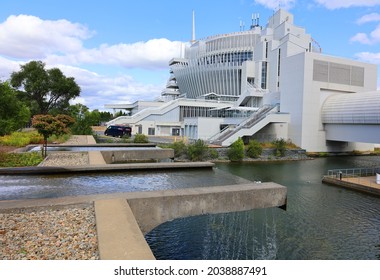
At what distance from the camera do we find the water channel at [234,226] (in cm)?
1030

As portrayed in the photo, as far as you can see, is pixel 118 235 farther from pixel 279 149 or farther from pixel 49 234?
pixel 279 149

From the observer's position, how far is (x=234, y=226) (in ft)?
40.5

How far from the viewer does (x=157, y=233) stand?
37.5 feet

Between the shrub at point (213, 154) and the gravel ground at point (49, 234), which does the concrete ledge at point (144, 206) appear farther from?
the shrub at point (213, 154)

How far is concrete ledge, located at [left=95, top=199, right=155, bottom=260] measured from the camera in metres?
4.84

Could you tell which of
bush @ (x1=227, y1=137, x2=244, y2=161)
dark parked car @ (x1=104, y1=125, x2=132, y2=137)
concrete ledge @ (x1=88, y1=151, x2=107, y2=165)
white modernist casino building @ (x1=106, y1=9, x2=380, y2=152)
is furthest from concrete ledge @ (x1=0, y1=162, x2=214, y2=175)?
dark parked car @ (x1=104, y1=125, x2=132, y2=137)

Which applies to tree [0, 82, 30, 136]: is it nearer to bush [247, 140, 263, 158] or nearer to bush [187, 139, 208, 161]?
bush [187, 139, 208, 161]

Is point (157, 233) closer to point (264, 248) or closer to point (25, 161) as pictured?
point (264, 248)

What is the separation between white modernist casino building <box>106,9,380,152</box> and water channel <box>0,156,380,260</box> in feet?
82.5

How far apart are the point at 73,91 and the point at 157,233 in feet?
180

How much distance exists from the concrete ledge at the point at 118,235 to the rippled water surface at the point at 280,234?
3479mm

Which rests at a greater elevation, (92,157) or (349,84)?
(349,84)

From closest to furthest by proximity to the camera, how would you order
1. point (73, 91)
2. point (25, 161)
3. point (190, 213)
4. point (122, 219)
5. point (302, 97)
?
point (122, 219)
point (190, 213)
point (25, 161)
point (302, 97)
point (73, 91)

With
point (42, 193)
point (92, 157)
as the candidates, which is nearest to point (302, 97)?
point (92, 157)
